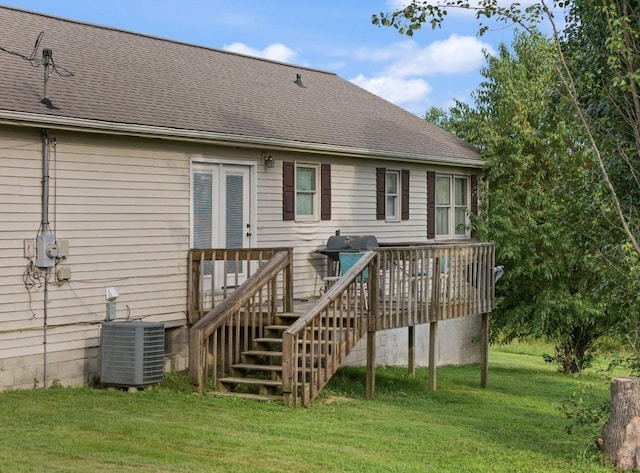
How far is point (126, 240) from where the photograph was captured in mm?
12992

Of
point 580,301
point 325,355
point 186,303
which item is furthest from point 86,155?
point 580,301

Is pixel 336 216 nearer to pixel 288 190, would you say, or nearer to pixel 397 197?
pixel 288 190

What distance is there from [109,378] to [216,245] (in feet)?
10.5

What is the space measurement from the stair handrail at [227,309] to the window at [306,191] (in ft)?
9.34

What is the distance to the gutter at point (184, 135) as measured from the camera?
37.3 ft

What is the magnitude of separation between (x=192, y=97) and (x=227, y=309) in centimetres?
456

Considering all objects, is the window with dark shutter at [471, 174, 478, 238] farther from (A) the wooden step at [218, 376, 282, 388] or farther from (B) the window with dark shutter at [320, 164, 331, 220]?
(A) the wooden step at [218, 376, 282, 388]

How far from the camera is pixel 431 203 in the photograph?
19938 millimetres

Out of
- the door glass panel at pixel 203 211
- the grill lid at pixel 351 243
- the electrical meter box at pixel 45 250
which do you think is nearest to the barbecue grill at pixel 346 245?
the grill lid at pixel 351 243

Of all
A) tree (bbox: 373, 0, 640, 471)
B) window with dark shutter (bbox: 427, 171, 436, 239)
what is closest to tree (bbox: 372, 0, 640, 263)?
tree (bbox: 373, 0, 640, 471)

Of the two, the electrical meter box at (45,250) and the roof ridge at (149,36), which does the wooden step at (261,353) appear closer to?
the electrical meter box at (45,250)

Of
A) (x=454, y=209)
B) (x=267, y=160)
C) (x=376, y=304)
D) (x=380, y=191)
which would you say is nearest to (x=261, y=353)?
(x=376, y=304)

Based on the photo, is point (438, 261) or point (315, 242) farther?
point (315, 242)

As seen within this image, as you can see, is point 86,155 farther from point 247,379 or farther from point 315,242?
point 315,242
